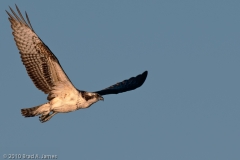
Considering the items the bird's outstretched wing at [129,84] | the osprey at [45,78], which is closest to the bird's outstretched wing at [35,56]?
the osprey at [45,78]

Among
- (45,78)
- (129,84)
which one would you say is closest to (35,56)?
(45,78)

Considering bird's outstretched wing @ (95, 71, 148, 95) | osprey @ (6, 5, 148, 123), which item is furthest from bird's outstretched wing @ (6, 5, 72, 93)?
bird's outstretched wing @ (95, 71, 148, 95)

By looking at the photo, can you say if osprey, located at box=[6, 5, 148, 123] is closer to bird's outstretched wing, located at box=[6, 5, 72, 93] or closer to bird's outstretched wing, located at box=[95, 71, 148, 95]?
bird's outstretched wing, located at box=[6, 5, 72, 93]

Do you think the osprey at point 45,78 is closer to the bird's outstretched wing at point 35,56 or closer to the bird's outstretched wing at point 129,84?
the bird's outstretched wing at point 35,56

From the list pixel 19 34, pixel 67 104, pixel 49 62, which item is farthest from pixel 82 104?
pixel 19 34

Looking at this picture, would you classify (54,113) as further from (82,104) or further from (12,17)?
(12,17)

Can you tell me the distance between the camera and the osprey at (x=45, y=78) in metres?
14.8

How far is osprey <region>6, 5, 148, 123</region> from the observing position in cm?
1481

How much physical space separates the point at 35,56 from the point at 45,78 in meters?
0.60

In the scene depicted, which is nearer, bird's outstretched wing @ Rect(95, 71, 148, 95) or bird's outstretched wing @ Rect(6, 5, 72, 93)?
bird's outstretched wing @ Rect(6, 5, 72, 93)

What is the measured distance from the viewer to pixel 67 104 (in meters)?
15.0

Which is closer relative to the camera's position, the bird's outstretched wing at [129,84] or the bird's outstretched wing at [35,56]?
the bird's outstretched wing at [35,56]

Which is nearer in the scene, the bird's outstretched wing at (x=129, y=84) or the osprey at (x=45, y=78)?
the osprey at (x=45, y=78)

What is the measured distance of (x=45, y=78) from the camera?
49.3 ft
